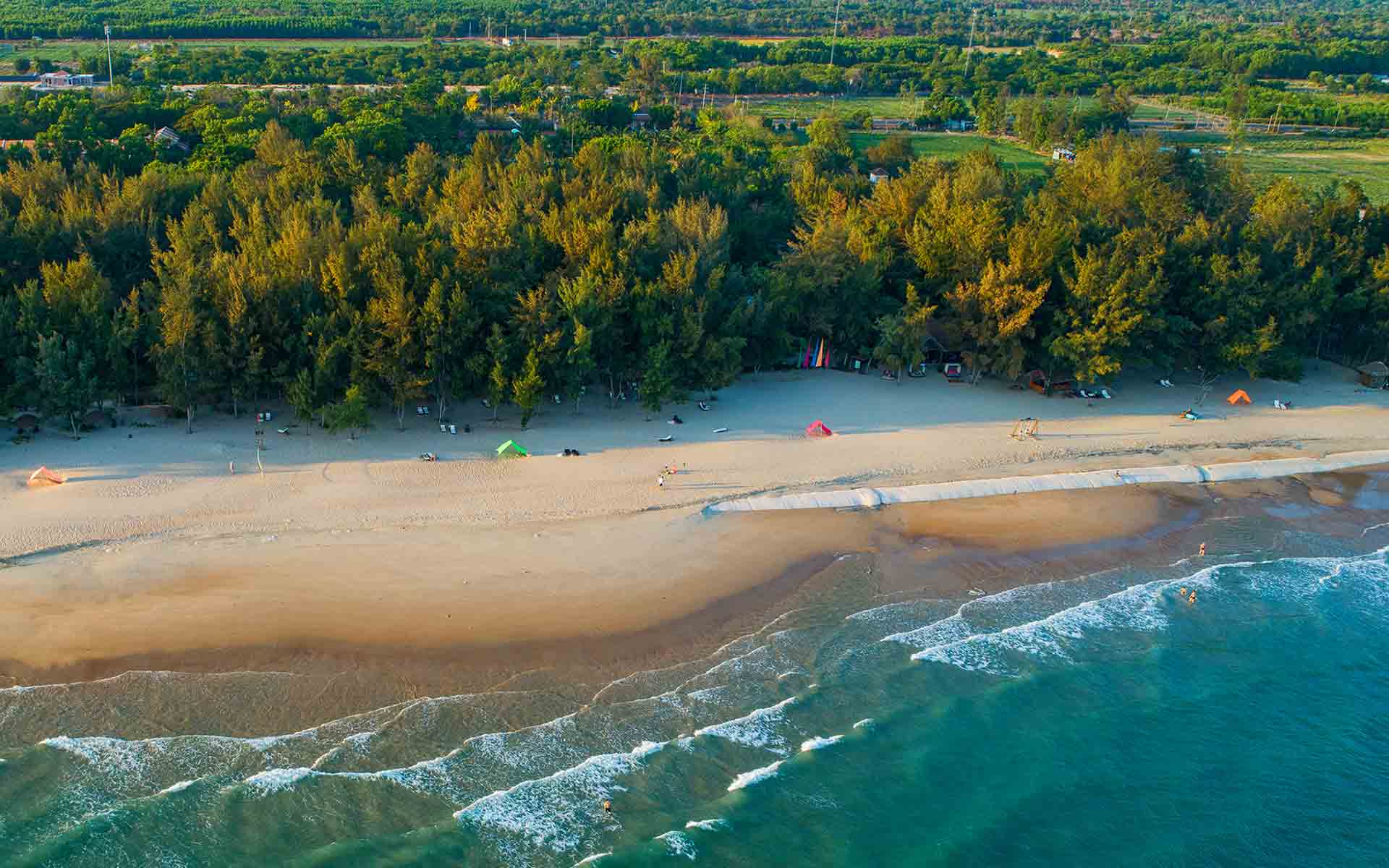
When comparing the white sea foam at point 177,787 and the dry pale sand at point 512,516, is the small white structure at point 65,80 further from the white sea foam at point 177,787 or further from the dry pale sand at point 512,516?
the white sea foam at point 177,787

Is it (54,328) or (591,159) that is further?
(591,159)

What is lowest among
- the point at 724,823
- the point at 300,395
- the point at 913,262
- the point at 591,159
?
the point at 724,823

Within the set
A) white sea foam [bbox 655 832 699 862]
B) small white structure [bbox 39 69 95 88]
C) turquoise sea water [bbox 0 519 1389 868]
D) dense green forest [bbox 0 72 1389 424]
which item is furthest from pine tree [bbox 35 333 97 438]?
small white structure [bbox 39 69 95 88]

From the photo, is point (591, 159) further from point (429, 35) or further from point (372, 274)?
point (429, 35)

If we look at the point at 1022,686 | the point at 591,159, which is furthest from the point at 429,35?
the point at 1022,686

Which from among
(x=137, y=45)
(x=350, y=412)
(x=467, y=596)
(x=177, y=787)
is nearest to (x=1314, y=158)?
(x=350, y=412)

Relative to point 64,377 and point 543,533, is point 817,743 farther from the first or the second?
point 64,377
